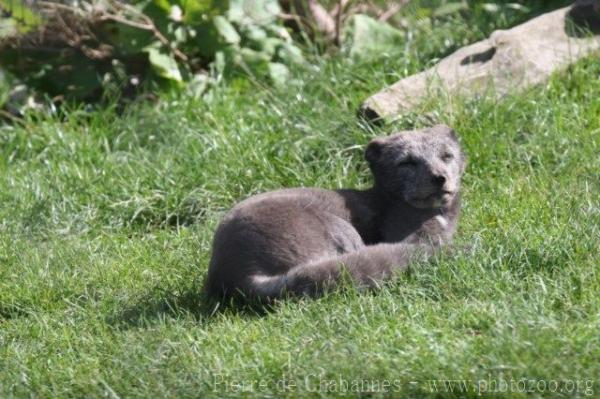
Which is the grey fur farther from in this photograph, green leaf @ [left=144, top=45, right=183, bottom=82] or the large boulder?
green leaf @ [left=144, top=45, right=183, bottom=82]

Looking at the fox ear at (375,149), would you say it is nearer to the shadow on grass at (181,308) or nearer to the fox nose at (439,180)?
the fox nose at (439,180)

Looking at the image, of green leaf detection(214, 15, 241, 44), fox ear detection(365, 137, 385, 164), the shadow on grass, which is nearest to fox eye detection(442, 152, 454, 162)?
fox ear detection(365, 137, 385, 164)

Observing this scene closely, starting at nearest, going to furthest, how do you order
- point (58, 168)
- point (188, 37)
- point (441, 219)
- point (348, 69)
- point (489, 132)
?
point (441, 219) < point (489, 132) < point (58, 168) < point (348, 69) < point (188, 37)

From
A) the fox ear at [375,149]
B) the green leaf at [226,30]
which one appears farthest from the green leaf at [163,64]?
the fox ear at [375,149]

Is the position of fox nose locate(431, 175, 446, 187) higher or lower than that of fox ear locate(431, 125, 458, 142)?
lower

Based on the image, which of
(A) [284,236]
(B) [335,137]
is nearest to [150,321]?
(A) [284,236]

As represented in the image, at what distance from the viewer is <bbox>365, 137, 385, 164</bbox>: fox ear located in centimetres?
612

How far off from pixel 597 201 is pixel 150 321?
2374 mm

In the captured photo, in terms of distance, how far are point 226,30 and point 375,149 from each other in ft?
8.97

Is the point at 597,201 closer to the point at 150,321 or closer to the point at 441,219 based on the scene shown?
the point at 441,219

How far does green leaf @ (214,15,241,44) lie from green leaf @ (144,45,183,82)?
42cm

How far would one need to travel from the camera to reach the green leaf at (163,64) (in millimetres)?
8469

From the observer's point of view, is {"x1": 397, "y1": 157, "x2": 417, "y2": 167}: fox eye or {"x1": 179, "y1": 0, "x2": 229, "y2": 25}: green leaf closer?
{"x1": 397, "y1": 157, "x2": 417, "y2": 167}: fox eye

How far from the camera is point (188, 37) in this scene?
8.73 meters
